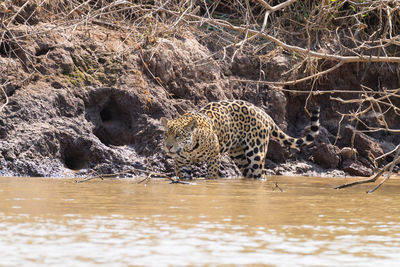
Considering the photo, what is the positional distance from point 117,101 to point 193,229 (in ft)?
18.5

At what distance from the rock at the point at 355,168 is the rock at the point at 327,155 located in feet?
0.48

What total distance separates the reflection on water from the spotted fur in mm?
2816

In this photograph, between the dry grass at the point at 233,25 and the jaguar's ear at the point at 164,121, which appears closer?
the jaguar's ear at the point at 164,121

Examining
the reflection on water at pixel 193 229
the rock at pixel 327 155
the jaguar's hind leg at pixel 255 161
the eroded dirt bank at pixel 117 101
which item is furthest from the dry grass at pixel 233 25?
the reflection on water at pixel 193 229

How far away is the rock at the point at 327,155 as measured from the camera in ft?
32.5

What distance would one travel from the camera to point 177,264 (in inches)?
104

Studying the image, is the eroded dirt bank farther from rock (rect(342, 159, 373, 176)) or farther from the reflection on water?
the reflection on water

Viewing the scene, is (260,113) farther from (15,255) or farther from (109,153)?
(15,255)

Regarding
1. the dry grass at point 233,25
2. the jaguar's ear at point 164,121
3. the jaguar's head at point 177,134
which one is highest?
the dry grass at point 233,25

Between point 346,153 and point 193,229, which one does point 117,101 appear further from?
point 193,229

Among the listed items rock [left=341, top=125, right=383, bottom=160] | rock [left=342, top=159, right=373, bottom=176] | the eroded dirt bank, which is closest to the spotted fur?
the eroded dirt bank

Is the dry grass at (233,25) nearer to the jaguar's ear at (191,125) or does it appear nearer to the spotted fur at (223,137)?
the spotted fur at (223,137)

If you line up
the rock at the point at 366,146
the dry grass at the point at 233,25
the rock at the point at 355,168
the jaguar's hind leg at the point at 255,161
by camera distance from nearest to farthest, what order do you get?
the dry grass at the point at 233,25 → the jaguar's hind leg at the point at 255,161 → the rock at the point at 355,168 → the rock at the point at 366,146

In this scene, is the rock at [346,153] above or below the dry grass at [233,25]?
below
